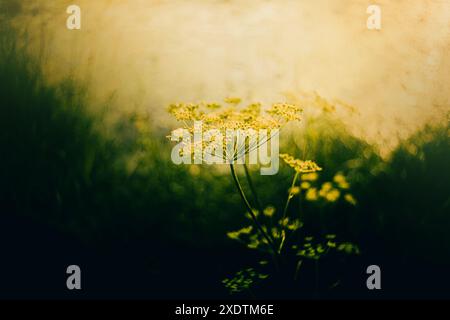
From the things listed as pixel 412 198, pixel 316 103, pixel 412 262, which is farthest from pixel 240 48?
pixel 412 262

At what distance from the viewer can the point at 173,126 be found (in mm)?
1781

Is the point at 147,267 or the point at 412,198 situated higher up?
the point at 412,198

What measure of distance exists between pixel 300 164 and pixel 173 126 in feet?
1.87

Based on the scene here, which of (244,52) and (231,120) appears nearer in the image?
(231,120)

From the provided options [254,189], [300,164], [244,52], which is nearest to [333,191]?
[300,164]

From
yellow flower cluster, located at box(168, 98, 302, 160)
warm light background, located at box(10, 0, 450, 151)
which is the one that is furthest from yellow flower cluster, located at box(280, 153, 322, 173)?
warm light background, located at box(10, 0, 450, 151)

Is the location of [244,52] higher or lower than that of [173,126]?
higher

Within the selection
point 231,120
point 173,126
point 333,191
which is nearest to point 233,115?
point 231,120

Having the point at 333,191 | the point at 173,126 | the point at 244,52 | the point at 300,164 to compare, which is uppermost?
the point at 244,52

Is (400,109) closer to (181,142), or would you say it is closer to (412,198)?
(412,198)

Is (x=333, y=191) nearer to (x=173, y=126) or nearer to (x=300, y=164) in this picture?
(x=300, y=164)

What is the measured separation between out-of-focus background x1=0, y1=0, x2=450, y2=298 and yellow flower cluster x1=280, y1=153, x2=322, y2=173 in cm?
7

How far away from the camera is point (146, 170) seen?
1.77m

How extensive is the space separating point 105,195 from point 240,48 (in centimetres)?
87
